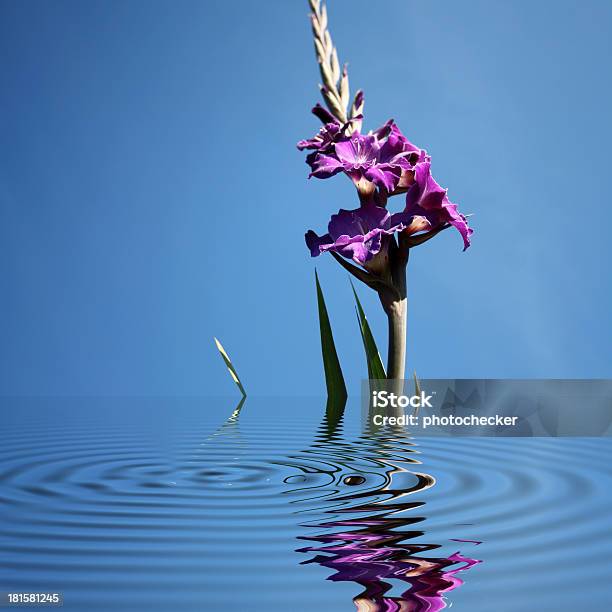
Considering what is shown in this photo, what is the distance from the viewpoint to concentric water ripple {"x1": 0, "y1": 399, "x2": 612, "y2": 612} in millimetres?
663

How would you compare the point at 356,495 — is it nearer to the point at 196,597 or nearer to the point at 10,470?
the point at 196,597

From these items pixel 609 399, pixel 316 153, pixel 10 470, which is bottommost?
pixel 10 470

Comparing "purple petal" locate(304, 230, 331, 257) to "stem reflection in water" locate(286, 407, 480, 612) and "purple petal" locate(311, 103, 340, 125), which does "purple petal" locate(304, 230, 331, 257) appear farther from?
"stem reflection in water" locate(286, 407, 480, 612)

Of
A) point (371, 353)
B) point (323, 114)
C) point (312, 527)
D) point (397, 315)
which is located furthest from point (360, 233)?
point (312, 527)

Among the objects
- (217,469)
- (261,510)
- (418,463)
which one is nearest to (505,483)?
(418,463)

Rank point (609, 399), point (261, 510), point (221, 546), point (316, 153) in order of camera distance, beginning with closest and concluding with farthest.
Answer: point (221, 546) < point (261, 510) < point (316, 153) < point (609, 399)

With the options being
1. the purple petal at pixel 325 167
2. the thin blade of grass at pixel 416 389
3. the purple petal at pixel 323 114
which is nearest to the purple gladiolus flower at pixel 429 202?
the purple petal at pixel 325 167

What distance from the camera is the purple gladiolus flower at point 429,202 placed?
202 centimetres

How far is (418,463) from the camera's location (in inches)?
60.7

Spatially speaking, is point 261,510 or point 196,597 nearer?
point 196,597

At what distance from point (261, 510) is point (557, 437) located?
4.78 ft

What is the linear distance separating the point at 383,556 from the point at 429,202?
143 cm

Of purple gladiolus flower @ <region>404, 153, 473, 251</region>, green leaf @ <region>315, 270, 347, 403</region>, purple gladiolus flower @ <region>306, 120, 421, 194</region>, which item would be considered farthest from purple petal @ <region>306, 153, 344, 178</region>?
green leaf @ <region>315, 270, 347, 403</region>

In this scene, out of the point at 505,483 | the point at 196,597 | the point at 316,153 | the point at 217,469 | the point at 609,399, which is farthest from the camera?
the point at 609,399
